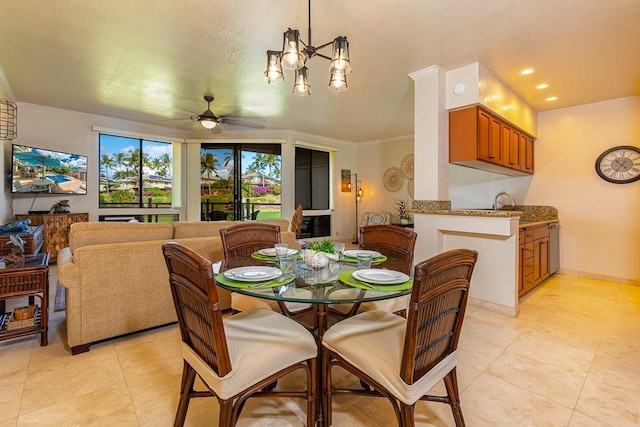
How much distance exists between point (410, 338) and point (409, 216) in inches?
219

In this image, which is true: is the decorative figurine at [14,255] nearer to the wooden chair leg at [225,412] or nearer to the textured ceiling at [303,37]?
the textured ceiling at [303,37]

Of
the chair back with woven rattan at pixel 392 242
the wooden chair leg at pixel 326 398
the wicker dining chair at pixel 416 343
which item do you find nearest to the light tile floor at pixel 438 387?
the wooden chair leg at pixel 326 398

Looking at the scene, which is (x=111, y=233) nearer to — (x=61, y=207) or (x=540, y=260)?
(x=61, y=207)

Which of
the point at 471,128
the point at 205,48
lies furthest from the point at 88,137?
the point at 471,128

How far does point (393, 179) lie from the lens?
698cm

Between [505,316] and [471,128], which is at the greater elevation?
[471,128]

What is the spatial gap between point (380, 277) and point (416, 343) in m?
0.42

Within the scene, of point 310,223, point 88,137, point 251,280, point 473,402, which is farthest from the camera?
point 310,223

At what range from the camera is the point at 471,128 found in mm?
3133

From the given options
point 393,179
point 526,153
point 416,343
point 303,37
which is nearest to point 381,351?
point 416,343

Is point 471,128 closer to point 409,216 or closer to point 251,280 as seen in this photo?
point 251,280

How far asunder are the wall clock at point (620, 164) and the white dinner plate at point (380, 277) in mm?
4431

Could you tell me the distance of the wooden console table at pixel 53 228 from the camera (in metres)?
4.29

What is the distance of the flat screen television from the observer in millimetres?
4199
